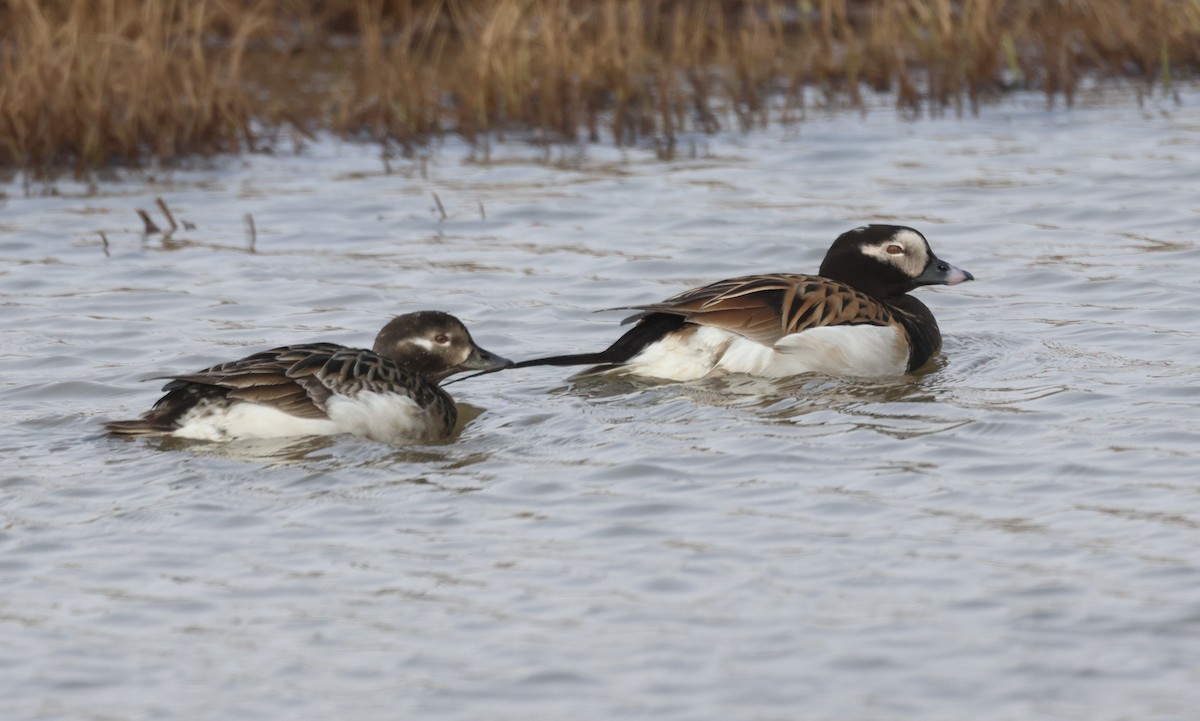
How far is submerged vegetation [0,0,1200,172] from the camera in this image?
1259cm

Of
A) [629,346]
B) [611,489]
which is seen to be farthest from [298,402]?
[629,346]

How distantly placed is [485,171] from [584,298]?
10.5 feet

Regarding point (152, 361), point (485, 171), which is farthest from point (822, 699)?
point (485, 171)

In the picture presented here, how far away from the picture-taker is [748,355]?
8.08m

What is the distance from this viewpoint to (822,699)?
4.48 metres

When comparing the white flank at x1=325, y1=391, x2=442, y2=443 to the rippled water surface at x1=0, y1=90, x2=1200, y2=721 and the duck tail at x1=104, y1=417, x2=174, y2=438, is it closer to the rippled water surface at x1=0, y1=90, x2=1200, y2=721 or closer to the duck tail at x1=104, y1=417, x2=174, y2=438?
the rippled water surface at x1=0, y1=90, x2=1200, y2=721

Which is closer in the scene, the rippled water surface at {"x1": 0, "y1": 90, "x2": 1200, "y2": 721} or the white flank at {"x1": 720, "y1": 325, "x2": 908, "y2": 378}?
the rippled water surface at {"x1": 0, "y1": 90, "x2": 1200, "y2": 721}

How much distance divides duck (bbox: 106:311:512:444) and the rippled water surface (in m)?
0.10

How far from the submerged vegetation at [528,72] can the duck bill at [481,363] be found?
5.52 m

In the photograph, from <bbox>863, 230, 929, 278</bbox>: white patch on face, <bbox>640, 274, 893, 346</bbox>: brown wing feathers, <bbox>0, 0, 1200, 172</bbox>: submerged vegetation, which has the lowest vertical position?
<bbox>640, 274, 893, 346</bbox>: brown wing feathers

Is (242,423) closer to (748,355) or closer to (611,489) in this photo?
(611,489)

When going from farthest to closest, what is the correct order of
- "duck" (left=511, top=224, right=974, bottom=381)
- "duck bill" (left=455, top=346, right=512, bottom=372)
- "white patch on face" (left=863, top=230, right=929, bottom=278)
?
"white patch on face" (left=863, top=230, right=929, bottom=278) < "duck" (left=511, top=224, right=974, bottom=381) < "duck bill" (left=455, top=346, right=512, bottom=372)

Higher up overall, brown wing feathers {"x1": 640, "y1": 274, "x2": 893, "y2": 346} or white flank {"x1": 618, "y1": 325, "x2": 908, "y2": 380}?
brown wing feathers {"x1": 640, "y1": 274, "x2": 893, "y2": 346}

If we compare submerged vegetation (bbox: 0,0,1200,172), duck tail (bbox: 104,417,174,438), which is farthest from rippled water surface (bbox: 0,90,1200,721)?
submerged vegetation (bbox: 0,0,1200,172)
